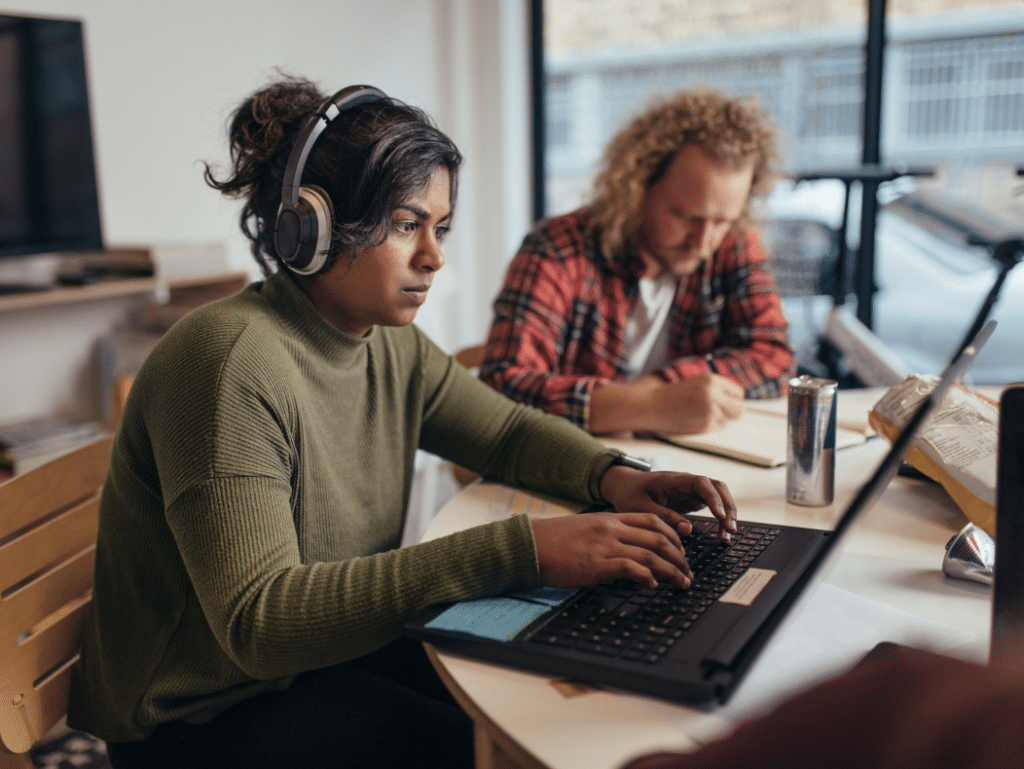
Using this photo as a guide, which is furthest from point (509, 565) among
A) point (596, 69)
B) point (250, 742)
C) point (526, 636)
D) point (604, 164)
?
point (596, 69)

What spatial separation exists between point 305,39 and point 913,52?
2126mm

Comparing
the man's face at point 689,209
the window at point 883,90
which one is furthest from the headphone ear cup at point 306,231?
the window at point 883,90

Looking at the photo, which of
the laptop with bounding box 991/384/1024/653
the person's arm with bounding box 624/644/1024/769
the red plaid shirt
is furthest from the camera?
the red plaid shirt

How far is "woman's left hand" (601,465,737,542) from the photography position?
36.4 inches

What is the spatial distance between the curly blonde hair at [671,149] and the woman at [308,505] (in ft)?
2.11

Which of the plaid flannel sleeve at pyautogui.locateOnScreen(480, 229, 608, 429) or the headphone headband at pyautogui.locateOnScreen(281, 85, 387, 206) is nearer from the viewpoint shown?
the headphone headband at pyautogui.locateOnScreen(281, 85, 387, 206)

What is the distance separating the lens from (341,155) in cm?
96

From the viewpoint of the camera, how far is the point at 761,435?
1336 mm

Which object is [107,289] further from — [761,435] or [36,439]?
[761,435]

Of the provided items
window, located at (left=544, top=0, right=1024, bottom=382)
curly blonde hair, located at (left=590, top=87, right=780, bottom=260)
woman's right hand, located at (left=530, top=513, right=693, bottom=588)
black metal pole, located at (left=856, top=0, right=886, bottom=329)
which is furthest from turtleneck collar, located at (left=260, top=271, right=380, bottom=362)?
black metal pole, located at (left=856, top=0, right=886, bottom=329)

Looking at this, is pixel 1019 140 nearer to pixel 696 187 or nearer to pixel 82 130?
pixel 696 187

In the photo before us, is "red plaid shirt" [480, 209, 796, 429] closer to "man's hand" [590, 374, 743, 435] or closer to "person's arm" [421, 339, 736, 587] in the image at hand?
"man's hand" [590, 374, 743, 435]

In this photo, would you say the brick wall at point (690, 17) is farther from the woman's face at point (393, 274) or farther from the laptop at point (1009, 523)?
the laptop at point (1009, 523)

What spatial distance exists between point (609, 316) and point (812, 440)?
694mm
